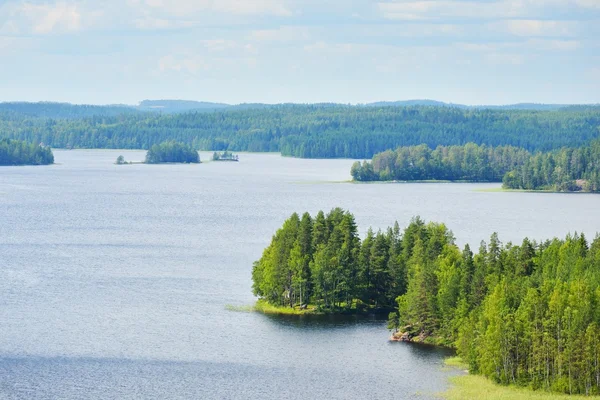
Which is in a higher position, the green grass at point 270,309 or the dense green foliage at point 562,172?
the dense green foliage at point 562,172

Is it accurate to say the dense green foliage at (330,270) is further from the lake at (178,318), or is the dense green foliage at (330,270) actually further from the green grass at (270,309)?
the lake at (178,318)

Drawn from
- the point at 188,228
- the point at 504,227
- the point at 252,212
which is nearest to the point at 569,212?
the point at 504,227

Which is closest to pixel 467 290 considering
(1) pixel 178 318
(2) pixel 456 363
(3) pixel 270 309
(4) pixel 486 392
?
Answer: (2) pixel 456 363

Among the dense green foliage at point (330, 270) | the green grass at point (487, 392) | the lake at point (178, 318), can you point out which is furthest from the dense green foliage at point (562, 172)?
the green grass at point (487, 392)

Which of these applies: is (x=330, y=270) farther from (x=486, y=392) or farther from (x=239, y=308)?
(x=486, y=392)

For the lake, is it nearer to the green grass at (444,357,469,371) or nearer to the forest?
the green grass at (444,357,469,371)

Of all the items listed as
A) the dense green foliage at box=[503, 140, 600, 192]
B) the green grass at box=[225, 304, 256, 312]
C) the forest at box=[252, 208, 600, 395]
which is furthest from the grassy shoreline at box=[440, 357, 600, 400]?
the dense green foliage at box=[503, 140, 600, 192]
